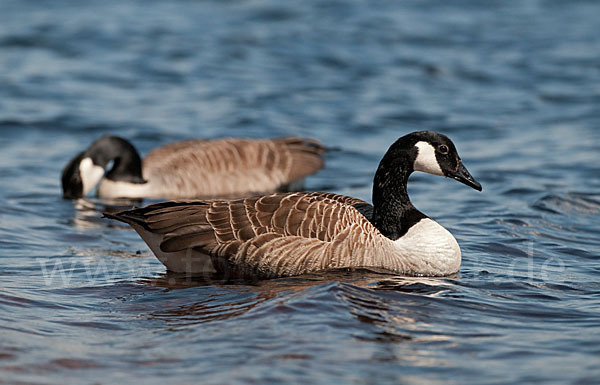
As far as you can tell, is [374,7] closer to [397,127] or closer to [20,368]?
[397,127]

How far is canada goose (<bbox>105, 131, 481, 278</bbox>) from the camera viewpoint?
27.4 ft

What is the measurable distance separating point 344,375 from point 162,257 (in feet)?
10.8

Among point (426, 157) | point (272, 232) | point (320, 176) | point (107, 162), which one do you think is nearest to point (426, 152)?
point (426, 157)

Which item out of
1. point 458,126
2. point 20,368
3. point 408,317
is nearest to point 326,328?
point 408,317

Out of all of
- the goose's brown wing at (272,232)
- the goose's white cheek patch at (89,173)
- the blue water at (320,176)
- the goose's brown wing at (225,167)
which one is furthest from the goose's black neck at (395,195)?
the goose's white cheek patch at (89,173)

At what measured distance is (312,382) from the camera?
19.5ft

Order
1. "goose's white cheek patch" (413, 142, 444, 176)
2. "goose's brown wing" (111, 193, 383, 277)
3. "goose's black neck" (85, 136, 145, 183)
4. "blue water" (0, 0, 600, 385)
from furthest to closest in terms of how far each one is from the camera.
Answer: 1. "goose's black neck" (85, 136, 145, 183)
2. "goose's white cheek patch" (413, 142, 444, 176)
3. "goose's brown wing" (111, 193, 383, 277)
4. "blue water" (0, 0, 600, 385)

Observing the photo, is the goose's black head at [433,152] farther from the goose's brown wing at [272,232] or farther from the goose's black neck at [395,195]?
the goose's brown wing at [272,232]

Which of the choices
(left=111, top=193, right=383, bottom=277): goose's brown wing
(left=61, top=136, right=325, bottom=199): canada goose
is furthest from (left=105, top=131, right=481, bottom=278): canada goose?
(left=61, top=136, right=325, bottom=199): canada goose

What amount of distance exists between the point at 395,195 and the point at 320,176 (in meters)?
5.80

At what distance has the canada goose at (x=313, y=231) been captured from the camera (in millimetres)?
8344

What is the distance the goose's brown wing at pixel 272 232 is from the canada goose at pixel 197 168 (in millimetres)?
4844

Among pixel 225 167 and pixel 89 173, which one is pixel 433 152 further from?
pixel 89 173

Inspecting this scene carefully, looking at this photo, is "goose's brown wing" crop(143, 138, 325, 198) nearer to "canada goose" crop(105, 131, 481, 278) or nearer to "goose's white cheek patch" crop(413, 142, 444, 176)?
"canada goose" crop(105, 131, 481, 278)
